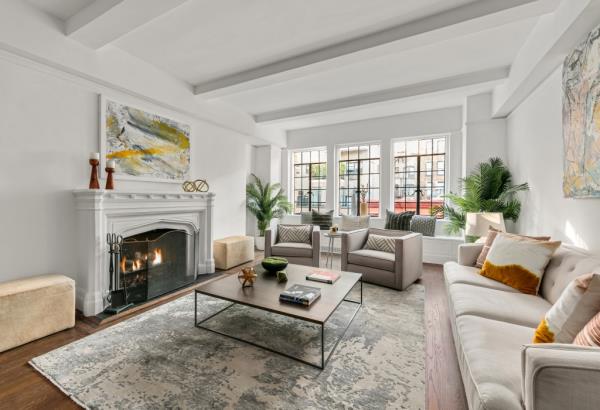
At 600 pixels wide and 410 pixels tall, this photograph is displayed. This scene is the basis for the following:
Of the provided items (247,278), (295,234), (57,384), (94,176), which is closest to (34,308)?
(57,384)

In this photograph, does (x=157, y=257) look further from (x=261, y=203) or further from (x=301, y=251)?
(x=261, y=203)

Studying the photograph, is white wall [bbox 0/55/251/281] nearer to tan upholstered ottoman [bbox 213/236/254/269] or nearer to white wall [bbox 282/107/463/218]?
tan upholstered ottoman [bbox 213/236/254/269]

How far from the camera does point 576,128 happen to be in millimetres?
2086

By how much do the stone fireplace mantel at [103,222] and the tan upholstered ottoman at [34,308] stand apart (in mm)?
275

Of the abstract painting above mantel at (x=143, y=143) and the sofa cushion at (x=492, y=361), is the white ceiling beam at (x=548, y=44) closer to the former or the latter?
the sofa cushion at (x=492, y=361)

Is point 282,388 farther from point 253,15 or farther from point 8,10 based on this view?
point 8,10

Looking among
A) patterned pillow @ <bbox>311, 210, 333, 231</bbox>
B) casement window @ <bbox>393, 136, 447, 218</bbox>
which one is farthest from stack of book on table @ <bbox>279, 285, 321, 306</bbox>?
casement window @ <bbox>393, 136, 447, 218</bbox>

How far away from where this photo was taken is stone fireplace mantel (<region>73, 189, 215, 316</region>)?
8.56 ft

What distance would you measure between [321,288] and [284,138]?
473 centimetres

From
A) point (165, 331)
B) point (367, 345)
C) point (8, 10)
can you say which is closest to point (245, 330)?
point (165, 331)

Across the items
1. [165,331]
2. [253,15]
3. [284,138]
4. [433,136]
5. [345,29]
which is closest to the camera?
[165,331]

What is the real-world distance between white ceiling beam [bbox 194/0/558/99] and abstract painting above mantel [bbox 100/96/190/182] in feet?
3.21

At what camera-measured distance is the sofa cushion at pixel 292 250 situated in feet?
12.7

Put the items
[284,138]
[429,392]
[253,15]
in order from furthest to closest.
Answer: [284,138] < [253,15] < [429,392]
